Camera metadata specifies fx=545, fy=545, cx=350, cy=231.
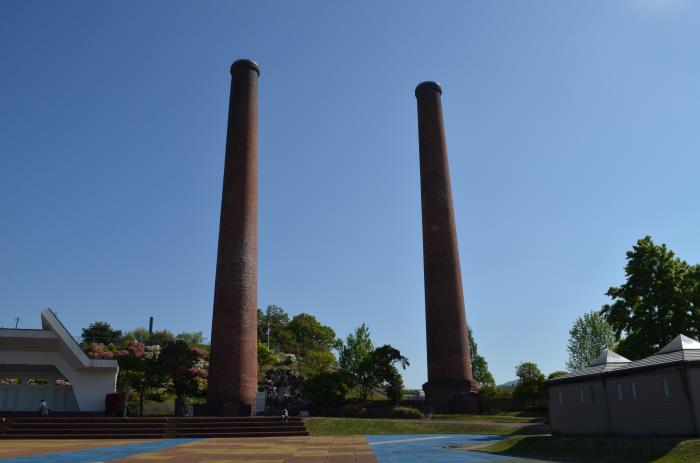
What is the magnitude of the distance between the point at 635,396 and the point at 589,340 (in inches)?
1942

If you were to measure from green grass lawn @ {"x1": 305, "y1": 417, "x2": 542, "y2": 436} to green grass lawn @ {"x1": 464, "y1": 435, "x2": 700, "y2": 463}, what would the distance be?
10.5 metres

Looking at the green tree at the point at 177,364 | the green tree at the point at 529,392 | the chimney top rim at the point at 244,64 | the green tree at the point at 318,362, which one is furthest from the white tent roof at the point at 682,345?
the green tree at the point at 318,362

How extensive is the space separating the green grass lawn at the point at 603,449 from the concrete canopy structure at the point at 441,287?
21.8m

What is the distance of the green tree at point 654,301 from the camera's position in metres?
35.4

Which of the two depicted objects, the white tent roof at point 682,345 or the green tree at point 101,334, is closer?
the white tent roof at point 682,345

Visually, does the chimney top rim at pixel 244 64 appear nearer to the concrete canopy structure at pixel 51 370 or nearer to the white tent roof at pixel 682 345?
the concrete canopy structure at pixel 51 370

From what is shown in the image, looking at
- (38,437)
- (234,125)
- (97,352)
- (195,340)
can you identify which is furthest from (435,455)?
(195,340)

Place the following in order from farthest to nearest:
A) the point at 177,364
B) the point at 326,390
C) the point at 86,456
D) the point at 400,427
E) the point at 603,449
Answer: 1. the point at 326,390
2. the point at 177,364
3. the point at 400,427
4. the point at 86,456
5. the point at 603,449

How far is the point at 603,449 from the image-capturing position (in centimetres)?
1802

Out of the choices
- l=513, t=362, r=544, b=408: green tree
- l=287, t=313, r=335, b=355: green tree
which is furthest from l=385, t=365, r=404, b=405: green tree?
l=287, t=313, r=335, b=355: green tree


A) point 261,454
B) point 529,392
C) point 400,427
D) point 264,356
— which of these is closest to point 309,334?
point 264,356

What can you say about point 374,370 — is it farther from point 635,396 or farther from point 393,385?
point 635,396

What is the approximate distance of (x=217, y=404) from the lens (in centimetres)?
3781

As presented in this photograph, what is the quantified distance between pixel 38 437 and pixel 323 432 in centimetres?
1543
